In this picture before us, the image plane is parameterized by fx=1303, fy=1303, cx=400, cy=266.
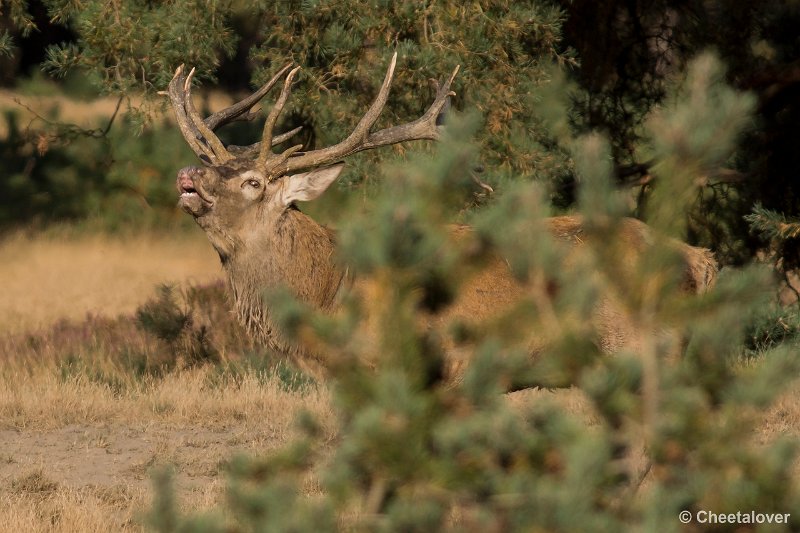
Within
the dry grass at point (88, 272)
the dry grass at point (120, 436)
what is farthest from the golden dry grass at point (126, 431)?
the dry grass at point (88, 272)

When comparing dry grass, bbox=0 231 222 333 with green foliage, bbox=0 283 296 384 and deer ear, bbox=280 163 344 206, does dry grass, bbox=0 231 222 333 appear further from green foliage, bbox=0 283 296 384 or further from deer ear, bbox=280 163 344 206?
deer ear, bbox=280 163 344 206

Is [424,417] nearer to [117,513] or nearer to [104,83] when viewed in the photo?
[117,513]

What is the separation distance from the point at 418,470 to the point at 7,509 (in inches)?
158

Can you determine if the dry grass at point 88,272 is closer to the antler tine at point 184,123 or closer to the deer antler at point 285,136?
the antler tine at point 184,123

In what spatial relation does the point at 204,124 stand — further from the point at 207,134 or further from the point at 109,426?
the point at 109,426

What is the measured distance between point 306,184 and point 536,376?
4.47 meters

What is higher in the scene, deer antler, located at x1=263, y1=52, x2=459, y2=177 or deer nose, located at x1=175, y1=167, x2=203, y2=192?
deer antler, located at x1=263, y1=52, x2=459, y2=177

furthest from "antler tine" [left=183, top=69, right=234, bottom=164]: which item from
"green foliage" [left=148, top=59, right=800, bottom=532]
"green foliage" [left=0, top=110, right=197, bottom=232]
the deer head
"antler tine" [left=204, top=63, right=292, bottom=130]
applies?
"green foliage" [left=0, top=110, right=197, bottom=232]

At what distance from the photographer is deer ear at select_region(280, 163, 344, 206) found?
770 cm

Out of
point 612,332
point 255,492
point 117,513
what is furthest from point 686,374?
point 117,513

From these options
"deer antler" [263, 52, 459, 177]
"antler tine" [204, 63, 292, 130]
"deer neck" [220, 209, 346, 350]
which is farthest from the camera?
"antler tine" [204, 63, 292, 130]

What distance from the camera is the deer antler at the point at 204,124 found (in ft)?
26.3

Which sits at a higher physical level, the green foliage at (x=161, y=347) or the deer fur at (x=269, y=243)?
the deer fur at (x=269, y=243)

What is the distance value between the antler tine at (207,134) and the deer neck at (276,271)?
0.55 metres
